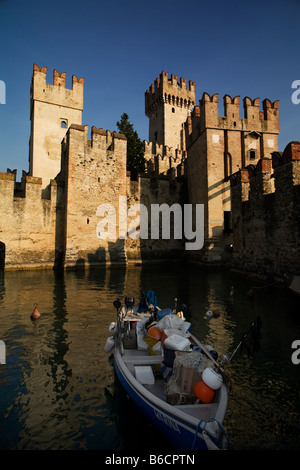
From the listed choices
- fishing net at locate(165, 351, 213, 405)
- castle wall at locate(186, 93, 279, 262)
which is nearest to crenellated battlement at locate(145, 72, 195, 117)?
castle wall at locate(186, 93, 279, 262)

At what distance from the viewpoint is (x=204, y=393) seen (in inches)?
127

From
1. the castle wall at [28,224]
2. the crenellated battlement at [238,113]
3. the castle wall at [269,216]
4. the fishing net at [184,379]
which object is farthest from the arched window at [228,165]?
the fishing net at [184,379]

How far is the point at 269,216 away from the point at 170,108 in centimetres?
3810

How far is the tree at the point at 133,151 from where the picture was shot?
30.5 m

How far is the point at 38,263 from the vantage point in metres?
19.6

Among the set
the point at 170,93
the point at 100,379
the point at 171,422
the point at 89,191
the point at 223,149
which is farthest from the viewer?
the point at 170,93

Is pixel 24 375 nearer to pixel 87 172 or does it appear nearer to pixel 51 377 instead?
pixel 51 377

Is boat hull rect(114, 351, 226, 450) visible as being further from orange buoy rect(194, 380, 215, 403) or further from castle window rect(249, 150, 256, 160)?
castle window rect(249, 150, 256, 160)

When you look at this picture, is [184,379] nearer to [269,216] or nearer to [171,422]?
[171,422]

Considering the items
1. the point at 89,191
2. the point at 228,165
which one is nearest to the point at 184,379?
the point at 89,191

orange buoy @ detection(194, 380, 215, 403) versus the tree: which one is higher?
the tree

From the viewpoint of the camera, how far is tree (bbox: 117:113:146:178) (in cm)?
3055

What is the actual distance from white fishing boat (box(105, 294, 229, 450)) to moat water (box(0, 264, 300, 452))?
1.62 ft

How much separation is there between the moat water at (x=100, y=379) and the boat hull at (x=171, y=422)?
42cm
